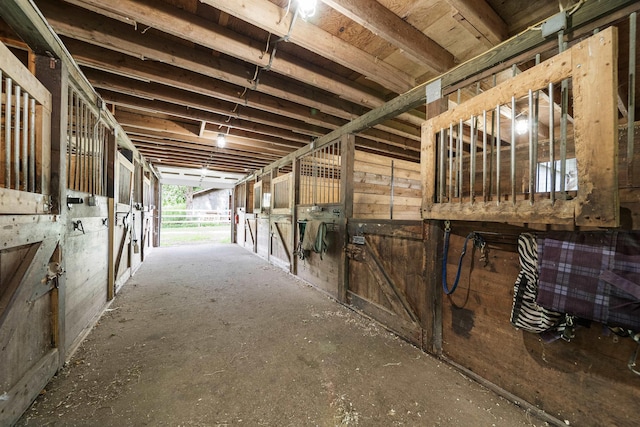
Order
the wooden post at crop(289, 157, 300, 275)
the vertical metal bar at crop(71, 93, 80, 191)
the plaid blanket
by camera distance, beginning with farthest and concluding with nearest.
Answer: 1. the wooden post at crop(289, 157, 300, 275)
2. the vertical metal bar at crop(71, 93, 80, 191)
3. the plaid blanket

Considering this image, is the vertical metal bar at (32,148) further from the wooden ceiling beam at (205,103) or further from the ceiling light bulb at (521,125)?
the ceiling light bulb at (521,125)

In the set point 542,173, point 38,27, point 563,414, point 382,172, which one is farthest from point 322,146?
point 563,414

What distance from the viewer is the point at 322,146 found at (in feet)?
12.1

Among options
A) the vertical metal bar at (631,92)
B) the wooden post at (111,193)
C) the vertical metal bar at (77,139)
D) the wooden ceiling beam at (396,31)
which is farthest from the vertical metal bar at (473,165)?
Result: the wooden post at (111,193)

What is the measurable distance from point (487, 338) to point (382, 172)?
126 inches

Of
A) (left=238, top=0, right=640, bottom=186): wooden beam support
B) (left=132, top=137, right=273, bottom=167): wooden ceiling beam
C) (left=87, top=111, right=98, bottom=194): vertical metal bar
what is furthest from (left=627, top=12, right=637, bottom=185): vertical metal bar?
(left=132, top=137, right=273, bottom=167): wooden ceiling beam

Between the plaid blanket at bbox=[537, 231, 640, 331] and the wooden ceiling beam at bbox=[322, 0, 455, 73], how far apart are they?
1548mm

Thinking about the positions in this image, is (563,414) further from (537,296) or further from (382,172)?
(382,172)

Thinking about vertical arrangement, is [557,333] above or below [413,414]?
above

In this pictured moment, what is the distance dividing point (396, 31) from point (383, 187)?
2.89m

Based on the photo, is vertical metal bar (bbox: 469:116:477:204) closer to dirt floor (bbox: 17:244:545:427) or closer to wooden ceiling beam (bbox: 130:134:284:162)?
dirt floor (bbox: 17:244:545:427)

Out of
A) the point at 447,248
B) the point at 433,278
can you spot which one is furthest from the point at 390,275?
the point at 447,248

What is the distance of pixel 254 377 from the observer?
5.46ft

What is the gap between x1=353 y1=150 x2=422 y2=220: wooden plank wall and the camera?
4090 millimetres
